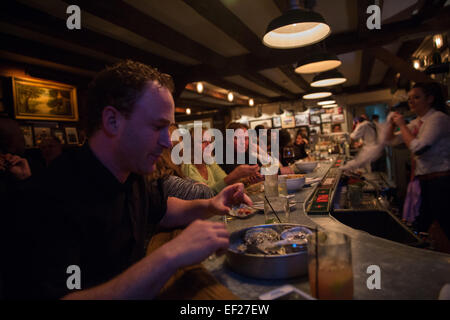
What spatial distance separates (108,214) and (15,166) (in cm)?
226

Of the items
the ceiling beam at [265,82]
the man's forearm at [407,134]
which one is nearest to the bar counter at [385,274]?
the man's forearm at [407,134]

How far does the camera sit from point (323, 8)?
4.11 m

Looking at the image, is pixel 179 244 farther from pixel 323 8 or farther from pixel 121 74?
pixel 323 8

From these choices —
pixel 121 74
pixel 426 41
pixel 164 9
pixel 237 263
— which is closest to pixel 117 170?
pixel 121 74

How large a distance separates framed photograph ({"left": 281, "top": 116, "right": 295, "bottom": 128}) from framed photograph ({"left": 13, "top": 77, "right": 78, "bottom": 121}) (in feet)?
28.6

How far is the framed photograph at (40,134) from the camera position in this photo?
4.70 m

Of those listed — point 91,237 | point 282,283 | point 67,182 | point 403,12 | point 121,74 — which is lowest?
point 282,283

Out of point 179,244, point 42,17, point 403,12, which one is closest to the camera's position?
point 179,244

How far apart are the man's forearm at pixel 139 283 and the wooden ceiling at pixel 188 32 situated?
3.21 meters

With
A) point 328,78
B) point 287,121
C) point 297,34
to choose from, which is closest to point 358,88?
point 287,121

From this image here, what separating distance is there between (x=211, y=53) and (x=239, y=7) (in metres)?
1.68

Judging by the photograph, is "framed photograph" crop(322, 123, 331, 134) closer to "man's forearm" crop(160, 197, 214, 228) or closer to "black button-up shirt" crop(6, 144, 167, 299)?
"man's forearm" crop(160, 197, 214, 228)

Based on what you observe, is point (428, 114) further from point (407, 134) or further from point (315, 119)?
point (315, 119)

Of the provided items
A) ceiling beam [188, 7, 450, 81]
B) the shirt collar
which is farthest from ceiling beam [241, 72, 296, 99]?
the shirt collar
